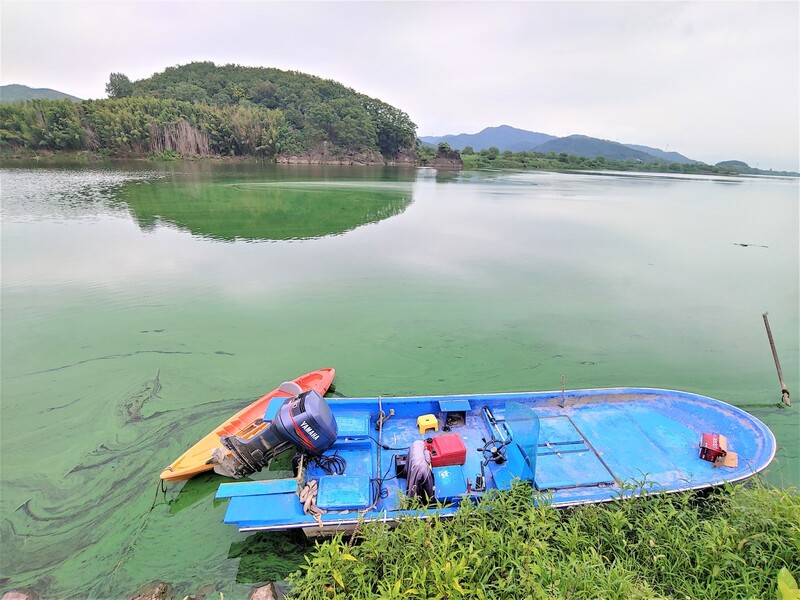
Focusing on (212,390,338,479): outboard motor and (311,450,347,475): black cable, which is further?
(311,450,347,475): black cable

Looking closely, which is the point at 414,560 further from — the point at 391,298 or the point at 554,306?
the point at 554,306

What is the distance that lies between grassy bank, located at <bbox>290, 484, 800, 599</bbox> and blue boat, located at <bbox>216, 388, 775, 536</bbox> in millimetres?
348

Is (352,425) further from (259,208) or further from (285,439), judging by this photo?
(259,208)

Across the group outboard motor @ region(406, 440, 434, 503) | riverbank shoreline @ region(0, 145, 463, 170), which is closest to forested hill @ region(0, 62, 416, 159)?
riverbank shoreline @ region(0, 145, 463, 170)

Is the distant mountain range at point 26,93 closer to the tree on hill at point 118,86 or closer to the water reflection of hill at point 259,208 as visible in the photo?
the tree on hill at point 118,86

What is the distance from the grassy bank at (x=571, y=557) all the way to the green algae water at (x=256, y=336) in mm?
1244

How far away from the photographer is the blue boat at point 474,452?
387cm

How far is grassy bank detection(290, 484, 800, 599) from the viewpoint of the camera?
9.00ft

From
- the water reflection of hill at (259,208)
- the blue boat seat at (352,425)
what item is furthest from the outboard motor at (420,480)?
the water reflection of hill at (259,208)

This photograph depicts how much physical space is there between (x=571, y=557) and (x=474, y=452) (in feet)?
5.76

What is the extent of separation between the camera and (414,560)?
3064 mm

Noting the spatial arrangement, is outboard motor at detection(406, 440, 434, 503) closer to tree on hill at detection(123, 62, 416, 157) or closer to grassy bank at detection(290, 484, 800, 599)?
grassy bank at detection(290, 484, 800, 599)

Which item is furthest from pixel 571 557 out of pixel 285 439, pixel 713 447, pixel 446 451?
pixel 285 439

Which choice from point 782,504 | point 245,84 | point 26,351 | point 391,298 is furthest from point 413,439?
point 245,84
